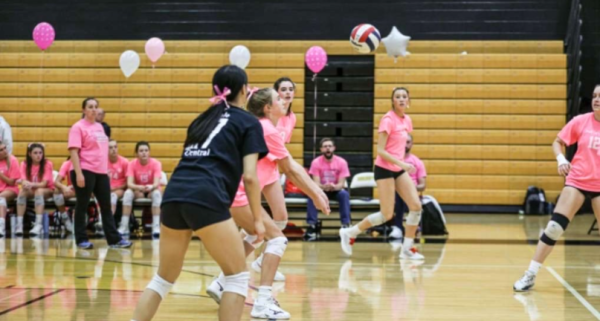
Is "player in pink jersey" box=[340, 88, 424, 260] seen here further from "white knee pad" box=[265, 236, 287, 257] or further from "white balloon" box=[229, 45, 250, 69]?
"white balloon" box=[229, 45, 250, 69]

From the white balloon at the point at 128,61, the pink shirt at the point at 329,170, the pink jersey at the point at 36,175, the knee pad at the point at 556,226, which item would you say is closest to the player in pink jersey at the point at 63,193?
the pink jersey at the point at 36,175

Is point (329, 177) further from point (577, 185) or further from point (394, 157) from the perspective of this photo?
point (577, 185)

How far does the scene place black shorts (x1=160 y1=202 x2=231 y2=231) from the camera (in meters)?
3.63

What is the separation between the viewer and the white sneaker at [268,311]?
16.8 ft

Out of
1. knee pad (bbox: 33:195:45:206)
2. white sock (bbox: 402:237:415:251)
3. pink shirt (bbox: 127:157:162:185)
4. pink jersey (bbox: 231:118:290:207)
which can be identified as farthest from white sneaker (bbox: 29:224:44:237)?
pink jersey (bbox: 231:118:290:207)

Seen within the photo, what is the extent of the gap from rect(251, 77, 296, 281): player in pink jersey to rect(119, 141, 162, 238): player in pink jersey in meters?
3.74

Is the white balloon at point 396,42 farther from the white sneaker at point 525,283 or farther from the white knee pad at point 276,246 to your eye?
the white knee pad at point 276,246

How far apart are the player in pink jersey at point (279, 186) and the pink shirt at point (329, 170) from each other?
376cm

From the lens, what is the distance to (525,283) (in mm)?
6422

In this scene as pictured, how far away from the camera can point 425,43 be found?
49.5 feet

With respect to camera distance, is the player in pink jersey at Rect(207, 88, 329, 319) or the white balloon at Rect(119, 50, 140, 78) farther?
the white balloon at Rect(119, 50, 140, 78)

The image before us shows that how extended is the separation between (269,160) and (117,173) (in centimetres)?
629

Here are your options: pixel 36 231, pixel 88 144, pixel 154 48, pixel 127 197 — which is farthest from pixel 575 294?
pixel 154 48

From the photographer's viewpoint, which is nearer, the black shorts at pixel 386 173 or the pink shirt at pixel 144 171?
the black shorts at pixel 386 173
